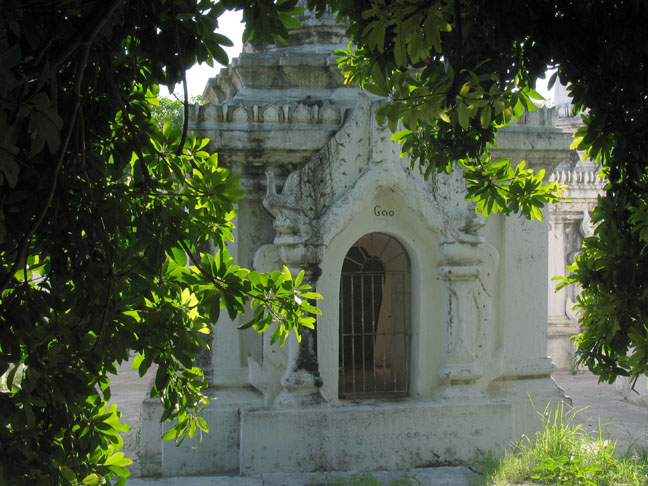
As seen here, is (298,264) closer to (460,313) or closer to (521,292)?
(460,313)

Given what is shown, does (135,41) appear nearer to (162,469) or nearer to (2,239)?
(2,239)

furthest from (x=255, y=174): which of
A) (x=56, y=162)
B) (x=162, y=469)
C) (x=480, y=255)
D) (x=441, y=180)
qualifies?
(x=56, y=162)

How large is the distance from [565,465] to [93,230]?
4.29 metres

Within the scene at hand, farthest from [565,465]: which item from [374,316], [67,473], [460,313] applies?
[67,473]

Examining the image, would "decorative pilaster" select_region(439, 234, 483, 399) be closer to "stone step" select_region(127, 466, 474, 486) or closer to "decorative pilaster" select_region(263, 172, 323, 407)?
"stone step" select_region(127, 466, 474, 486)

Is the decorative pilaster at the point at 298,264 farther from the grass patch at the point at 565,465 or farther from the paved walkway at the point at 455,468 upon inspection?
the grass patch at the point at 565,465

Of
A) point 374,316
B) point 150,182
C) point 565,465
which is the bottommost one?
point 565,465

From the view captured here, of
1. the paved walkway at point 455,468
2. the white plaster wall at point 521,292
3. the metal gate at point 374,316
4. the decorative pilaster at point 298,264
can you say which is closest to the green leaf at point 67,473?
the paved walkway at point 455,468

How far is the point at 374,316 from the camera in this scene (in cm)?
652

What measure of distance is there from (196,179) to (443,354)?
3.85 meters

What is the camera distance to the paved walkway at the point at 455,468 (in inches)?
222

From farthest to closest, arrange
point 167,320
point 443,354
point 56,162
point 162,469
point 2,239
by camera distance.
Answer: point 443,354 < point 162,469 < point 167,320 < point 56,162 < point 2,239

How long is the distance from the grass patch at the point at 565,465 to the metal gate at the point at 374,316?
1.17 metres

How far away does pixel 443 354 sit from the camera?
6273 millimetres
